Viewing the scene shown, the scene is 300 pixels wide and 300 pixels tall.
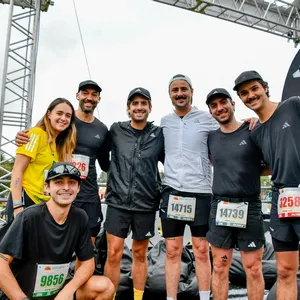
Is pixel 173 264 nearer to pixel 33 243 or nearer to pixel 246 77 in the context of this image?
pixel 33 243

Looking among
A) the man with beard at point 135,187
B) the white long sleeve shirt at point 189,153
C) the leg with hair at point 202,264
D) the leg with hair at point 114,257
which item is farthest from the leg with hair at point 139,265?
the white long sleeve shirt at point 189,153

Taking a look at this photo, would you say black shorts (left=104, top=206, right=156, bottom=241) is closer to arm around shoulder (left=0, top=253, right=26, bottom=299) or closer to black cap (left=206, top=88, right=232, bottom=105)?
arm around shoulder (left=0, top=253, right=26, bottom=299)

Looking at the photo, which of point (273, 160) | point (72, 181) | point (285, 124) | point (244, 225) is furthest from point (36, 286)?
point (285, 124)

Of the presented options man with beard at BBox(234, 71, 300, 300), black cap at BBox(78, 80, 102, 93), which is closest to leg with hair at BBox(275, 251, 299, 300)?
man with beard at BBox(234, 71, 300, 300)

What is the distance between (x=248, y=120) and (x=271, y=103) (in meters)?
0.30

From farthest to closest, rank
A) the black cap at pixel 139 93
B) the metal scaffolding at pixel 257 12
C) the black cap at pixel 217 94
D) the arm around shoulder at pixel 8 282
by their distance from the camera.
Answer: the metal scaffolding at pixel 257 12
the black cap at pixel 139 93
the black cap at pixel 217 94
the arm around shoulder at pixel 8 282

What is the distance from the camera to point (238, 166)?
236 cm

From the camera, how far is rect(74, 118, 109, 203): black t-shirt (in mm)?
2668

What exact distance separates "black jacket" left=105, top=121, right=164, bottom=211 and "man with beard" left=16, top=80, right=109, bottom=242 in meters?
0.12

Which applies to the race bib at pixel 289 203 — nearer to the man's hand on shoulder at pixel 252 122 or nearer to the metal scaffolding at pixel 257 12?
the man's hand on shoulder at pixel 252 122

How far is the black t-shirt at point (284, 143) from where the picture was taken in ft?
6.30

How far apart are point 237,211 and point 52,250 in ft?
4.18

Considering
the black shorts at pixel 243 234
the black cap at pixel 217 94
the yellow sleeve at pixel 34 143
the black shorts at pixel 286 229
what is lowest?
the black shorts at pixel 243 234

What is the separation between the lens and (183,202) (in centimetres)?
251
